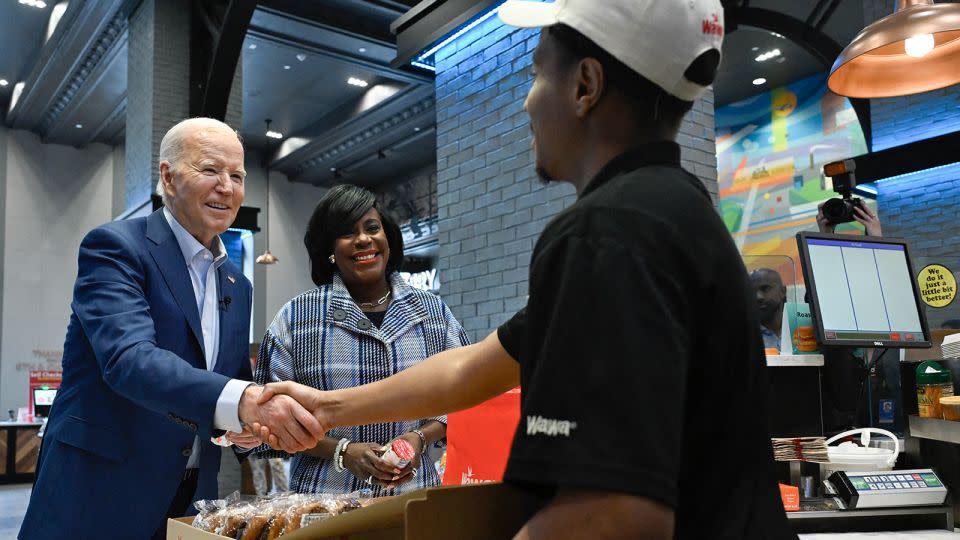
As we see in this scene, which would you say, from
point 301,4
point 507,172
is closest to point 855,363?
point 507,172

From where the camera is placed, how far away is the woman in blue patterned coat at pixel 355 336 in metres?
2.22

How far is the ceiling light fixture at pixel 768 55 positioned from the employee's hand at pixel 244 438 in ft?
32.6

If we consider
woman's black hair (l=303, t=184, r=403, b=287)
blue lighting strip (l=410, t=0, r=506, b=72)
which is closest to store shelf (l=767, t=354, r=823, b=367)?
woman's black hair (l=303, t=184, r=403, b=287)

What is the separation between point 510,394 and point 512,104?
4.20 m

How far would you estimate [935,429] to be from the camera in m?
1.99

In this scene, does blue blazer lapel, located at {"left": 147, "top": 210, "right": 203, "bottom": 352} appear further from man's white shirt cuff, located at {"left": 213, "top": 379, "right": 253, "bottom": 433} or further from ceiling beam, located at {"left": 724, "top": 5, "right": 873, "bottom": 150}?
ceiling beam, located at {"left": 724, "top": 5, "right": 873, "bottom": 150}

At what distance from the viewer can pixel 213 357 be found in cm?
198

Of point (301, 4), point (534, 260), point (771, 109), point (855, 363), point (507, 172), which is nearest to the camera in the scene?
point (534, 260)

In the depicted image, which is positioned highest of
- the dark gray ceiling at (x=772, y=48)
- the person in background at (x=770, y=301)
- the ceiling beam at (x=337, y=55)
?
the ceiling beam at (x=337, y=55)

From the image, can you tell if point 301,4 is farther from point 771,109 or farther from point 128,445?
point 128,445

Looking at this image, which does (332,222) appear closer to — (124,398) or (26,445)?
(124,398)

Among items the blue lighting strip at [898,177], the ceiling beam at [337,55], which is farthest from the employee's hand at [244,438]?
the ceiling beam at [337,55]

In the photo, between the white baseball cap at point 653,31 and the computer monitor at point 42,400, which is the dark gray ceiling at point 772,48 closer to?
the white baseball cap at point 653,31

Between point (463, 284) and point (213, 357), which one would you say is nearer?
point (213, 357)
